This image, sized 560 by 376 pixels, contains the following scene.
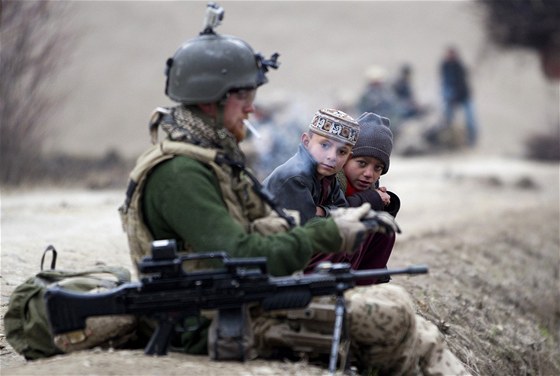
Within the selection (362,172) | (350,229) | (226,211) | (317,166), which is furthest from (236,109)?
(362,172)

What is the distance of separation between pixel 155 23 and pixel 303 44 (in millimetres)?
4617

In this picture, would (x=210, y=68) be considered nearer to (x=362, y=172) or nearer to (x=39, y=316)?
(x=39, y=316)

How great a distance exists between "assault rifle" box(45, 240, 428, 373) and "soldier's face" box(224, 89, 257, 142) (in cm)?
65

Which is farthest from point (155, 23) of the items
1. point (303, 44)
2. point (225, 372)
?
point (225, 372)

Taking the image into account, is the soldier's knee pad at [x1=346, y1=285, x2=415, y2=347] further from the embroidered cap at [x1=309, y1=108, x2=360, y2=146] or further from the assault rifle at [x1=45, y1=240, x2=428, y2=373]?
the embroidered cap at [x1=309, y1=108, x2=360, y2=146]

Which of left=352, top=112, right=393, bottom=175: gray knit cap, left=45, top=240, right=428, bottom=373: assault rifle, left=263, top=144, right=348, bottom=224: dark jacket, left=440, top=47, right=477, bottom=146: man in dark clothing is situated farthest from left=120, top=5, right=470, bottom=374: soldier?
left=440, top=47, right=477, bottom=146: man in dark clothing

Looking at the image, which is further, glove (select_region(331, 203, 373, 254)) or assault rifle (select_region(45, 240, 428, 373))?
glove (select_region(331, 203, 373, 254))

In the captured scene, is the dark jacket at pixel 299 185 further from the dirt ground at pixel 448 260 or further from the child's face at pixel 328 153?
the dirt ground at pixel 448 260

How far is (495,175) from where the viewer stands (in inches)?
749

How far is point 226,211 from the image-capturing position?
4688 millimetres

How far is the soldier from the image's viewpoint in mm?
4664

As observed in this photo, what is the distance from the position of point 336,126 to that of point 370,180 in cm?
67

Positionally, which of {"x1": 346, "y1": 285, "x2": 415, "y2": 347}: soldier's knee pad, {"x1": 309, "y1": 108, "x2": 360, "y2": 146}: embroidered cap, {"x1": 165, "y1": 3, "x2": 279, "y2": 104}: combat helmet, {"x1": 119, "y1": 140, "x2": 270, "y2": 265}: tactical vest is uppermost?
{"x1": 165, "y1": 3, "x2": 279, "y2": 104}: combat helmet

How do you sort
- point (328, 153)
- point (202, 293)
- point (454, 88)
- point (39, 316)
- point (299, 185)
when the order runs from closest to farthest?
point (202, 293) → point (39, 316) → point (299, 185) → point (328, 153) → point (454, 88)
